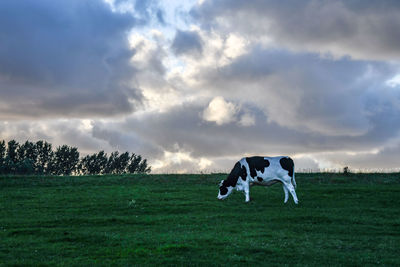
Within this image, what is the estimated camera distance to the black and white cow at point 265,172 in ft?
110

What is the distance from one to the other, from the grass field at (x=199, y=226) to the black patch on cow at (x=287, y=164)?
94.2 inches

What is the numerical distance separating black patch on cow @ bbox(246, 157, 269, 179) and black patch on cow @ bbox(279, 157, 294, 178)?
3.68 ft

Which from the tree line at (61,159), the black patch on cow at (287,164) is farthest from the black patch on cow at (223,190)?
the tree line at (61,159)

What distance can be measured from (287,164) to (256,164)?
2.30 m

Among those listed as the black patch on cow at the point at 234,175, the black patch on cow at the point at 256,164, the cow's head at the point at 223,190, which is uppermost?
the black patch on cow at the point at 256,164

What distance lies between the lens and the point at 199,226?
2533cm

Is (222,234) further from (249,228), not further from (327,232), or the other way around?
(327,232)

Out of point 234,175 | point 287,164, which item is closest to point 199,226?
point 234,175

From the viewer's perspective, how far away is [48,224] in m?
27.6

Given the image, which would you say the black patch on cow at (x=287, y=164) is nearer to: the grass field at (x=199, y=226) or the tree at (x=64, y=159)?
the grass field at (x=199, y=226)

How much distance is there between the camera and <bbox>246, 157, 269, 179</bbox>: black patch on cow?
112ft

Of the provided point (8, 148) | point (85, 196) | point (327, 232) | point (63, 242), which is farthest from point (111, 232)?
point (8, 148)

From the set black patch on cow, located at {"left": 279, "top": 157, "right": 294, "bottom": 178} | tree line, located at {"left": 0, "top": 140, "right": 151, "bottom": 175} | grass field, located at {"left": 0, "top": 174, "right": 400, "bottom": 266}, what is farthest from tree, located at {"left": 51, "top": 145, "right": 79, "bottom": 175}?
black patch on cow, located at {"left": 279, "top": 157, "right": 294, "bottom": 178}

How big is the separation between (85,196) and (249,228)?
20142mm
